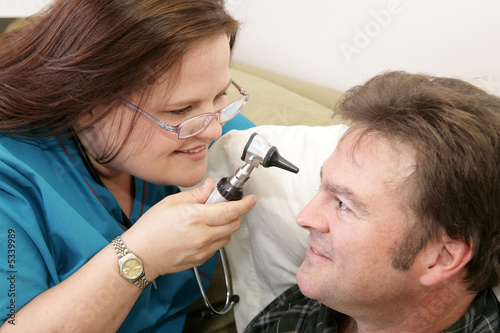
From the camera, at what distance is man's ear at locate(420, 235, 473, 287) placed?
0.89 m

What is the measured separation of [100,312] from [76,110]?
44cm

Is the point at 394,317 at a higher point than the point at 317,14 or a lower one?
lower

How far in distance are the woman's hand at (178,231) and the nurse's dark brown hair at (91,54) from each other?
26cm

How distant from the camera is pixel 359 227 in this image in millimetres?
918

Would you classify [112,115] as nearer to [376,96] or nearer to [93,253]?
[93,253]

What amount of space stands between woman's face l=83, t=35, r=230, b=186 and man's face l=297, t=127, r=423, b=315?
1.02ft

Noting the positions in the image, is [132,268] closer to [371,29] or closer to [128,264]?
[128,264]

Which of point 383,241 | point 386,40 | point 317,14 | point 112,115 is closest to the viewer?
point 383,241

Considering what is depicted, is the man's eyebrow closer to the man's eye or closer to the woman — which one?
the man's eye

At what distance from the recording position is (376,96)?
1000mm

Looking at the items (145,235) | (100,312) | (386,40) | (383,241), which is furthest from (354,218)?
(386,40)

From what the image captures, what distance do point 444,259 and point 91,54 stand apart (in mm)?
822

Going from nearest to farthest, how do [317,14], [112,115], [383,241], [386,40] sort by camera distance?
[383,241] → [112,115] → [386,40] → [317,14]

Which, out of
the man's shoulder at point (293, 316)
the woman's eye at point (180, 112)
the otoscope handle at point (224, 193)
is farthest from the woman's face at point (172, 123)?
the man's shoulder at point (293, 316)
